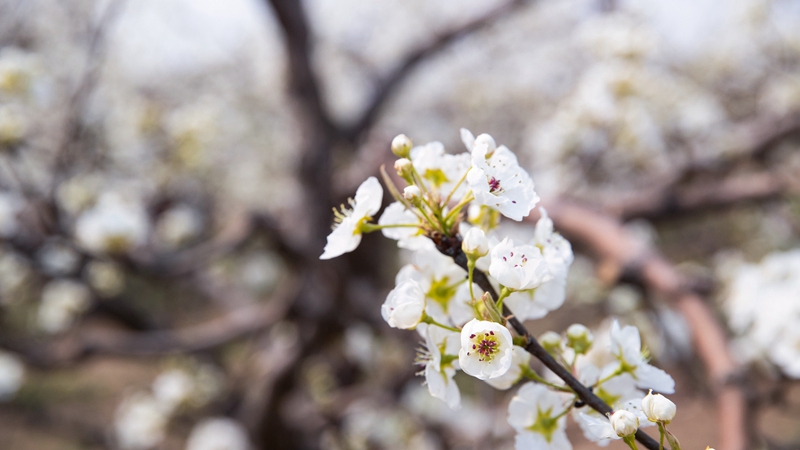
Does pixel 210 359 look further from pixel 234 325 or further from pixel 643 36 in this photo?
pixel 643 36

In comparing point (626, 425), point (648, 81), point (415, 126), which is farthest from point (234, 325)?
point (415, 126)

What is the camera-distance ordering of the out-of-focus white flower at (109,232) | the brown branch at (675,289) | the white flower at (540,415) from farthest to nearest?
the out-of-focus white flower at (109,232)
the brown branch at (675,289)
the white flower at (540,415)

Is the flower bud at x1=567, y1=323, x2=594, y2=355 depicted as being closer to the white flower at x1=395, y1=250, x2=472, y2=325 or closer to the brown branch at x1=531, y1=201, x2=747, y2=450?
the white flower at x1=395, y1=250, x2=472, y2=325

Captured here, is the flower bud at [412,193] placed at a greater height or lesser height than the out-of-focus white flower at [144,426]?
greater

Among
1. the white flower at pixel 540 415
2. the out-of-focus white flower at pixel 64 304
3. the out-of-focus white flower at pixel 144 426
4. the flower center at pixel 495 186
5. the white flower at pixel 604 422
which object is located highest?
the flower center at pixel 495 186

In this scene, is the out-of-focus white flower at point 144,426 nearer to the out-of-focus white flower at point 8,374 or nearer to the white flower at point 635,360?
the out-of-focus white flower at point 8,374

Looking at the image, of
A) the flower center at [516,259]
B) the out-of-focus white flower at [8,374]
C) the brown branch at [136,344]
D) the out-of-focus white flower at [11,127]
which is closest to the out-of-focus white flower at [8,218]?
the brown branch at [136,344]

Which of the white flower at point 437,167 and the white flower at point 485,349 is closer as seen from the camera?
the white flower at point 485,349

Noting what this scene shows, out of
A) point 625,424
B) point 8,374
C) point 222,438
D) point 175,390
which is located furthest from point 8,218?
point 625,424
